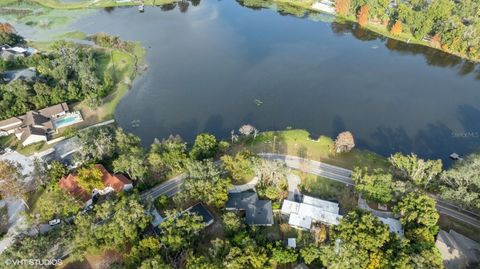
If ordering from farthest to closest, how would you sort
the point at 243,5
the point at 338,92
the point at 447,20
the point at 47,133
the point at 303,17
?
the point at 243,5, the point at 303,17, the point at 447,20, the point at 338,92, the point at 47,133

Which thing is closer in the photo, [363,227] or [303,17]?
[363,227]

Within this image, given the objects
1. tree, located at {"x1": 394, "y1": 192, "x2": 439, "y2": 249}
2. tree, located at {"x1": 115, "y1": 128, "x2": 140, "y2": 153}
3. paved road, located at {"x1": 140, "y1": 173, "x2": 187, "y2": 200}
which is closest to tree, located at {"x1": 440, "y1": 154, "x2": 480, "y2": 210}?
tree, located at {"x1": 394, "y1": 192, "x2": 439, "y2": 249}

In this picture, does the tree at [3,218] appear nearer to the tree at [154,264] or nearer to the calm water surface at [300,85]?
the tree at [154,264]

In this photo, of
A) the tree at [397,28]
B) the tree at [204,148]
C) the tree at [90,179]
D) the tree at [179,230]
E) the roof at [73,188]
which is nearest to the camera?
the tree at [179,230]

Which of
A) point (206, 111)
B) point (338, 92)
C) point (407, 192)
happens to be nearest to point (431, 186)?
point (407, 192)

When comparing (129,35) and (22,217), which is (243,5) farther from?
(22,217)

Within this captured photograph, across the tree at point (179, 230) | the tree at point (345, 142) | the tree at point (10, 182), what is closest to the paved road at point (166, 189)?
the tree at point (179, 230)
